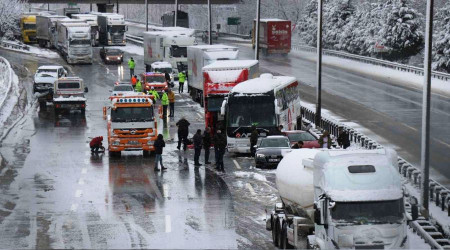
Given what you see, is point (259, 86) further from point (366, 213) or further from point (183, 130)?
point (366, 213)

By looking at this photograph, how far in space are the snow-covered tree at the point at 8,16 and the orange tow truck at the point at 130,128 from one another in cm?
7991

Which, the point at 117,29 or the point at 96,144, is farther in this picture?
the point at 117,29

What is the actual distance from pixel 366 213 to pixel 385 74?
64152 mm

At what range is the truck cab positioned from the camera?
193 ft

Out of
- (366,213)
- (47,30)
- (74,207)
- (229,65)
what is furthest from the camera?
(47,30)

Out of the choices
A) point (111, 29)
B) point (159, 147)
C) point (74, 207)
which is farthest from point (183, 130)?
point (111, 29)

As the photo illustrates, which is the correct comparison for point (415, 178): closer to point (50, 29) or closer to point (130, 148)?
point (130, 148)

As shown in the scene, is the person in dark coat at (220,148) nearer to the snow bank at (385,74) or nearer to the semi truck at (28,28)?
the snow bank at (385,74)

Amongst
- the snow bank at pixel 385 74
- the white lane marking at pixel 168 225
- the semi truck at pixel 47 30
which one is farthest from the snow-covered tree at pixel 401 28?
the white lane marking at pixel 168 225

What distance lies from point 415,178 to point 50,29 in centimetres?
7461

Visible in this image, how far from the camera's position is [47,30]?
10931 centimetres

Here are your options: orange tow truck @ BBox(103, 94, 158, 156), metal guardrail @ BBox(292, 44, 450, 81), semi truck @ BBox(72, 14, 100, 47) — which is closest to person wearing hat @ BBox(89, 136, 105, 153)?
orange tow truck @ BBox(103, 94, 158, 156)

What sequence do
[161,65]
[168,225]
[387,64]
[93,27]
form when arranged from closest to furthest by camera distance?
[168,225] → [161,65] → [387,64] → [93,27]

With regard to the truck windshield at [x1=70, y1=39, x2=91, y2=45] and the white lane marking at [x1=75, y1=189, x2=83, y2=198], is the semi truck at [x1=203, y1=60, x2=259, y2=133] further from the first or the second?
the truck windshield at [x1=70, y1=39, x2=91, y2=45]
